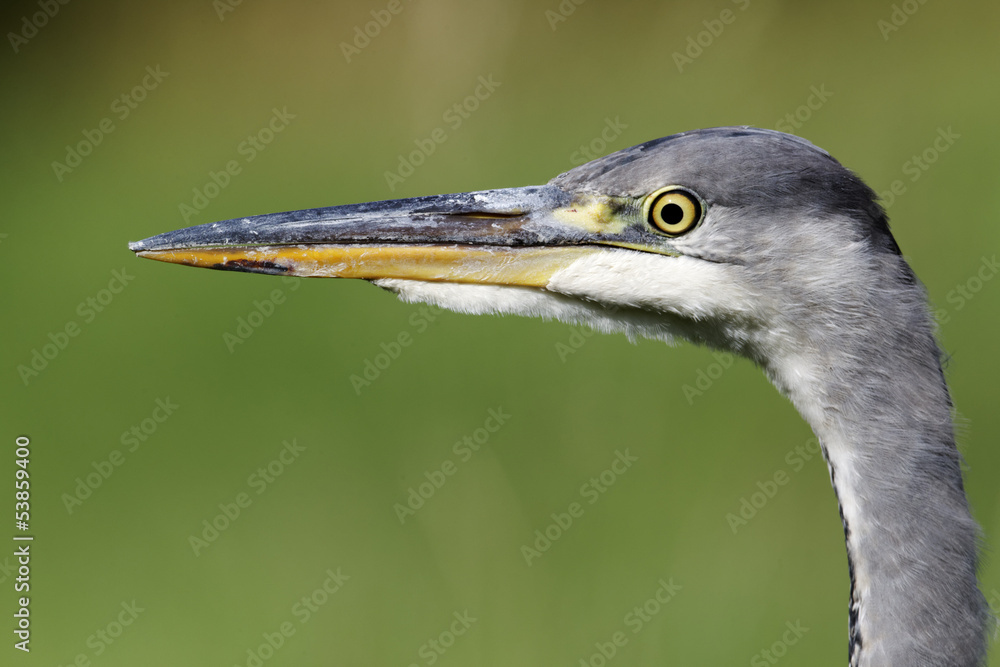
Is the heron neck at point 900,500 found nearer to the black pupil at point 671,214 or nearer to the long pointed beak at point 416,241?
the black pupil at point 671,214

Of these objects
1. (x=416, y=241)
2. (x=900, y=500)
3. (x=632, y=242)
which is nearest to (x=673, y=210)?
(x=632, y=242)

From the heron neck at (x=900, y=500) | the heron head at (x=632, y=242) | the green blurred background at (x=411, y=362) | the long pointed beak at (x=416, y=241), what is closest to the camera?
the heron neck at (x=900, y=500)

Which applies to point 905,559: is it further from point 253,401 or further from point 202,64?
point 202,64

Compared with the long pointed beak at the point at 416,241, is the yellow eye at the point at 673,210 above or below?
above

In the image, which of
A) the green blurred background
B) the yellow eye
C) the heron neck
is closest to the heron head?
the yellow eye

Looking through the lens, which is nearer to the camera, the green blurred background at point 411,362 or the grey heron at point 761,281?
the grey heron at point 761,281

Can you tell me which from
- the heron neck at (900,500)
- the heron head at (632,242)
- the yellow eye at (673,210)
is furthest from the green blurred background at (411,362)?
the yellow eye at (673,210)

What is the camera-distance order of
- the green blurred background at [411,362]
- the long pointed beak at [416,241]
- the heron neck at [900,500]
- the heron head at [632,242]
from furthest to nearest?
the green blurred background at [411,362]
the long pointed beak at [416,241]
the heron head at [632,242]
the heron neck at [900,500]
